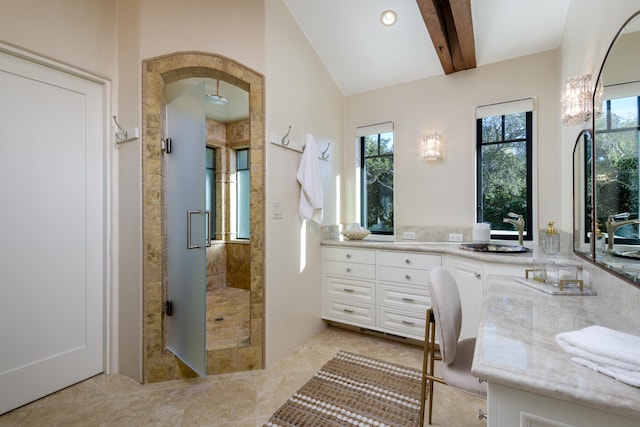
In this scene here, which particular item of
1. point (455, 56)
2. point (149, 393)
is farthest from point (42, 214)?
point (455, 56)

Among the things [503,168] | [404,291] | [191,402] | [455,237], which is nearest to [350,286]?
[404,291]

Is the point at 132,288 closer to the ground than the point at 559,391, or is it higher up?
closer to the ground

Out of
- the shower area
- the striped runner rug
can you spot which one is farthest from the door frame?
the striped runner rug

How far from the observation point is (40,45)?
1812mm

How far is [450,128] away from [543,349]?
251 cm

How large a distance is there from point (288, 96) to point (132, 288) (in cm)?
191

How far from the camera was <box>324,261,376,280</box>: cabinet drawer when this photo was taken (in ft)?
8.91

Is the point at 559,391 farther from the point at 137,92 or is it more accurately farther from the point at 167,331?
the point at 137,92

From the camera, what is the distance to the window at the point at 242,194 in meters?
4.55

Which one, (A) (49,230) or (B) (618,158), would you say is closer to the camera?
(B) (618,158)

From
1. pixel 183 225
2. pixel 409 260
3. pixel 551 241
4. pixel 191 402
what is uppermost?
pixel 183 225

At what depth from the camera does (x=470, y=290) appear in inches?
85.7

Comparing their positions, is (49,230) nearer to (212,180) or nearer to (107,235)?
(107,235)

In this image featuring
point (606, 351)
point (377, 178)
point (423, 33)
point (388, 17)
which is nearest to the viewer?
point (606, 351)
